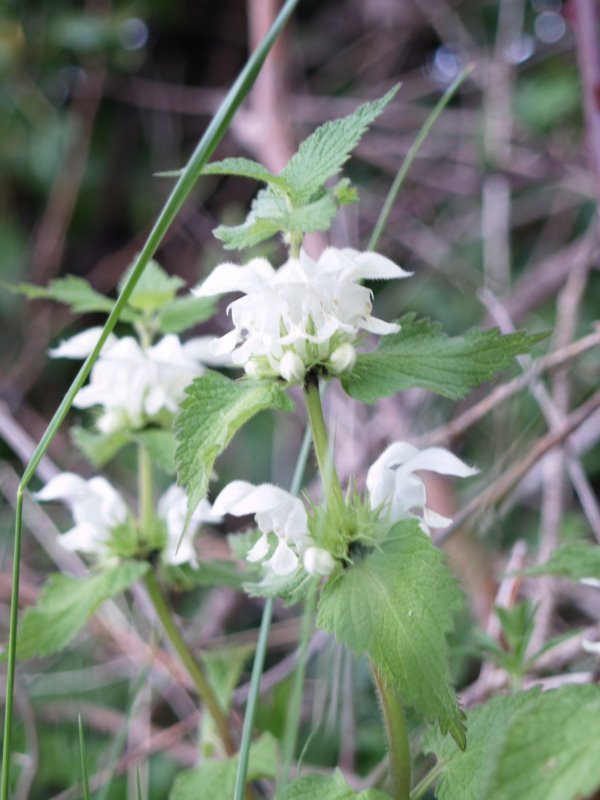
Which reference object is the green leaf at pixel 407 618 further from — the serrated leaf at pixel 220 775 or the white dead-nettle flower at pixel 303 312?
the serrated leaf at pixel 220 775

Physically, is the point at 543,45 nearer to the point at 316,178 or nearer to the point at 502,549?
the point at 502,549

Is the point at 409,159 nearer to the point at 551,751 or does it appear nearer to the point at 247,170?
the point at 247,170

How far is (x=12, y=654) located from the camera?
674 millimetres

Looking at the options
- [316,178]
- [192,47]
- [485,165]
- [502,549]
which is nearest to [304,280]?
[316,178]

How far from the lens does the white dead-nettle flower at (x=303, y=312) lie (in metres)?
0.59

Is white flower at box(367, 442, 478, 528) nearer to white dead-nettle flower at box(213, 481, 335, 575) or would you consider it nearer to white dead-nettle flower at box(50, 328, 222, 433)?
white dead-nettle flower at box(213, 481, 335, 575)

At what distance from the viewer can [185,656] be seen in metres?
0.88

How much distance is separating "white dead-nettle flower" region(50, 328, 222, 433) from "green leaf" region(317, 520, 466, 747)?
0.37 metres

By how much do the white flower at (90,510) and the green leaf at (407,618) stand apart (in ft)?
1.33

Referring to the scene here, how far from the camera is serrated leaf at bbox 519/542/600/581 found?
0.70 m

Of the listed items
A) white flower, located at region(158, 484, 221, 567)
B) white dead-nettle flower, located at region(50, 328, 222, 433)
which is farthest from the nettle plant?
white dead-nettle flower, located at region(50, 328, 222, 433)

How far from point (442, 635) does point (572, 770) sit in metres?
0.12

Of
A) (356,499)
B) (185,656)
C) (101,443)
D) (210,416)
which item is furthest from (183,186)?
(185,656)

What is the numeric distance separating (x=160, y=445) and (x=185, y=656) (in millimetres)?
234
